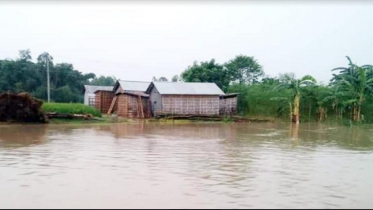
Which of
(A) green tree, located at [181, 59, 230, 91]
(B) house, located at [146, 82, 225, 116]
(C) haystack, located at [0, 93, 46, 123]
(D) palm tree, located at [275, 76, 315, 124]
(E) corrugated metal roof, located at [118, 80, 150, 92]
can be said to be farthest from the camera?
(A) green tree, located at [181, 59, 230, 91]

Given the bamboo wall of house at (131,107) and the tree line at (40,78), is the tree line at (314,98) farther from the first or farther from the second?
the tree line at (40,78)

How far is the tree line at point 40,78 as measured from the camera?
3516cm

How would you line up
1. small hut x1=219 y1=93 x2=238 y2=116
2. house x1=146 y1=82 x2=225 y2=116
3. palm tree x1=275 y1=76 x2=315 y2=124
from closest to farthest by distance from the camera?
palm tree x1=275 y1=76 x2=315 y2=124 → house x1=146 y1=82 x2=225 y2=116 → small hut x1=219 y1=93 x2=238 y2=116

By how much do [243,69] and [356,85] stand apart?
Answer: 13.3 meters

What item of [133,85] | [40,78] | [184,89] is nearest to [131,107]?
[184,89]

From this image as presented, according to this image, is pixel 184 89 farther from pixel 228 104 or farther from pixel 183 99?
pixel 228 104

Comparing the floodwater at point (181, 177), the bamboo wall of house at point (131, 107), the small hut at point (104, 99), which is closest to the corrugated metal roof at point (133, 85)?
the small hut at point (104, 99)

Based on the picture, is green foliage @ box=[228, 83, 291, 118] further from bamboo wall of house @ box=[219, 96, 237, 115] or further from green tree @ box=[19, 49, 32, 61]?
green tree @ box=[19, 49, 32, 61]

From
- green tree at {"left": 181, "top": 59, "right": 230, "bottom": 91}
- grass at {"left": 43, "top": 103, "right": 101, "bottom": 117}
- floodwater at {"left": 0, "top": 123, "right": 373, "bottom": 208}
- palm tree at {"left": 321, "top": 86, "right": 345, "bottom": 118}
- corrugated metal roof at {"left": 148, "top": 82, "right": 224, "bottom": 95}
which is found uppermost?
green tree at {"left": 181, "top": 59, "right": 230, "bottom": 91}

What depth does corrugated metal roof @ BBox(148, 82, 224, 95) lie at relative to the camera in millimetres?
28359

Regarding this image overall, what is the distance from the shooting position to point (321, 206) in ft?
17.9

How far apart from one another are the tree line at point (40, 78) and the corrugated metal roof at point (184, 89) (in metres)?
11.3

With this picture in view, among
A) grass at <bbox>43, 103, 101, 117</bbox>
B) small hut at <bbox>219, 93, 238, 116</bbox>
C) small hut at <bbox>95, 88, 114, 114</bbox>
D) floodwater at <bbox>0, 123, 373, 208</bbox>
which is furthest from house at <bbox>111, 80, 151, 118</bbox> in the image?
floodwater at <bbox>0, 123, 373, 208</bbox>

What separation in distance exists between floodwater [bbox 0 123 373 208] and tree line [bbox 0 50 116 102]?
25595 millimetres
